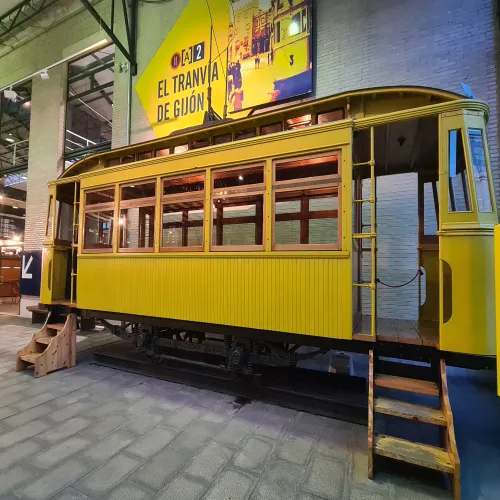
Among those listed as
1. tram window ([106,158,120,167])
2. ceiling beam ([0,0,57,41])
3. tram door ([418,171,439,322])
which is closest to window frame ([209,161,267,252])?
tram window ([106,158,120,167])

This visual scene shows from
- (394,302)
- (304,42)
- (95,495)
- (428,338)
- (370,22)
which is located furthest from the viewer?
(304,42)

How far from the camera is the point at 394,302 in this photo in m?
4.92

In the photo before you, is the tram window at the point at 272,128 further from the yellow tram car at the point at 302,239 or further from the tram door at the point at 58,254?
the tram door at the point at 58,254

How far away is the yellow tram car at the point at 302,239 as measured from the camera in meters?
2.61

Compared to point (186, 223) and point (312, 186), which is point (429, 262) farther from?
point (186, 223)

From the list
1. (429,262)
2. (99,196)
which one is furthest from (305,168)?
(99,196)

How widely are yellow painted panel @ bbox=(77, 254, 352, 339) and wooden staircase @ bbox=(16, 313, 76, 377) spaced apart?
722mm

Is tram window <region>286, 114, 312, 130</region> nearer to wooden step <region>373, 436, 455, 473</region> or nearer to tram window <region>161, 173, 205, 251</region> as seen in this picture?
tram window <region>161, 173, 205, 251</region>

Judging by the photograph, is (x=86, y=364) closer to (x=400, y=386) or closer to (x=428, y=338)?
(x=400, y=386)

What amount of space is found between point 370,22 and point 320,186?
182 inches

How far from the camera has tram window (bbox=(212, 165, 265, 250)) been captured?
135 inches

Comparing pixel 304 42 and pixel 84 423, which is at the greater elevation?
pixel 304 42

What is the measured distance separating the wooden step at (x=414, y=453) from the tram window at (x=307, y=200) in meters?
1.72

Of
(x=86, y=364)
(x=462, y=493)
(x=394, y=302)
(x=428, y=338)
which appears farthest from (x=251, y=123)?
(x=86, y=364)
